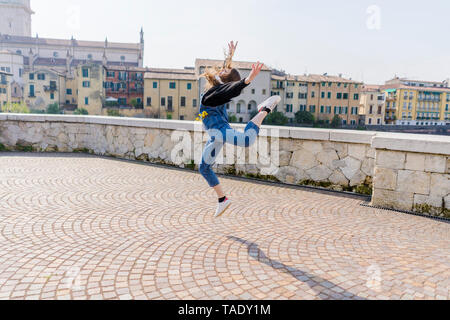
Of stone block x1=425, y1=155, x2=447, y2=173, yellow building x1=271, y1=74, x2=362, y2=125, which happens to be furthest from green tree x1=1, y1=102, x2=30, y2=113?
stone block x1=425, y1=155, x2=447, y2=173

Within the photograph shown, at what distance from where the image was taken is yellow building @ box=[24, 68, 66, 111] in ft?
223

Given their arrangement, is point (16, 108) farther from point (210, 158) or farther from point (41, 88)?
point (210, 158)

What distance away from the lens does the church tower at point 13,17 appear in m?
95.7

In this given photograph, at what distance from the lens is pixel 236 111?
69.1m

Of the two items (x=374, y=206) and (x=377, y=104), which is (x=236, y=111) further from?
(x=374, y=206)

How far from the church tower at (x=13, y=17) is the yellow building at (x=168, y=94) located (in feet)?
184

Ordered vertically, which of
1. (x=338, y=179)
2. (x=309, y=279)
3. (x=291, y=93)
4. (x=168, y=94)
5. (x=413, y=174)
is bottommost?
(x=309, y=279)

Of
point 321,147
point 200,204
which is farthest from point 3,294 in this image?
point 321,147

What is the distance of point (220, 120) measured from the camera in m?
4.46

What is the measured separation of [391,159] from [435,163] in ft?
1.91

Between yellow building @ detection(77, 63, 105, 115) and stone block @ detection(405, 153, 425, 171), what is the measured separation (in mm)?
66186

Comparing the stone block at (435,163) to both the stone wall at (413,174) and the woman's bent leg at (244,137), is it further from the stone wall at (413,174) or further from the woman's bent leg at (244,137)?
the woman's bent leg at (244,137)

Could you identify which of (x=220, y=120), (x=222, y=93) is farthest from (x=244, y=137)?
(x=222, y=93)

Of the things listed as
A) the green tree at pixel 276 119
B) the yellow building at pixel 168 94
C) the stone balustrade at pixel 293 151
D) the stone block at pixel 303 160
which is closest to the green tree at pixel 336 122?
the green tree at pixel 276 119
